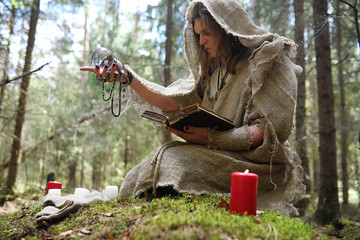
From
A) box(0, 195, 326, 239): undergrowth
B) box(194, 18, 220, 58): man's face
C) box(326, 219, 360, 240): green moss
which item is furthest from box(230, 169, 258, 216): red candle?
box(326, 219, 360, 240): green moss

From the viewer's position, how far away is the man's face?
9.58ft

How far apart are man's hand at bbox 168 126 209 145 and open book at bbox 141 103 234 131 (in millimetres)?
41

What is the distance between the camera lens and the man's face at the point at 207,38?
292 centimetres

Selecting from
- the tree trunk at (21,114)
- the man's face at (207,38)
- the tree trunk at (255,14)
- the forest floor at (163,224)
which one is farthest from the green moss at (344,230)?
the tree trunk at (21,114)

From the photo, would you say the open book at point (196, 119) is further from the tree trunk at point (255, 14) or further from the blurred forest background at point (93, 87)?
the tree trunk at point (255, 14)

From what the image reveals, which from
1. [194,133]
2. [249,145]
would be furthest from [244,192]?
[194,133]

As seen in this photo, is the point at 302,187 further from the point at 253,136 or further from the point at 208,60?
the point at 208,60

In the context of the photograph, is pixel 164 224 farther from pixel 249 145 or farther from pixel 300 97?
pixel 300 97

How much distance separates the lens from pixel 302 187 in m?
2.59

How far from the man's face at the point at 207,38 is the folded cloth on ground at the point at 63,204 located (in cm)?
179

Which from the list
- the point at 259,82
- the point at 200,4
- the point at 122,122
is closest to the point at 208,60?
the point at 200,4

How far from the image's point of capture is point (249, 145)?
8.07 ft

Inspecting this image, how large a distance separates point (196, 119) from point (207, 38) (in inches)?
40.7

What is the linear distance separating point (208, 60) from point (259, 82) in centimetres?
94
